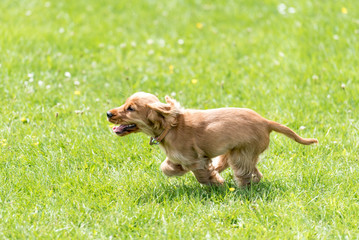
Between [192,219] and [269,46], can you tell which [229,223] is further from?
[269,46]

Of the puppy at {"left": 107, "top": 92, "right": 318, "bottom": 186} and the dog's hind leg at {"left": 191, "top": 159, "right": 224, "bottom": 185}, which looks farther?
the dog's hind leg at {"left": 191, "top": 159, "right": 224, "bottom": 185}

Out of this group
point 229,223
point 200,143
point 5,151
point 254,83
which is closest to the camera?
point 229,223

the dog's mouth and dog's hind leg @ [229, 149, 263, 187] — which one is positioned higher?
the dog's mouth

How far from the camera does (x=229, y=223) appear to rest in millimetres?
4207

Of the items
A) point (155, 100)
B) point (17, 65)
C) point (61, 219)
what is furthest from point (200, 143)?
point (17, 65)

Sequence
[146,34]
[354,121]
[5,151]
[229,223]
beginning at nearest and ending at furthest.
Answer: [229,223], [5,151], [354,121], [146,34]

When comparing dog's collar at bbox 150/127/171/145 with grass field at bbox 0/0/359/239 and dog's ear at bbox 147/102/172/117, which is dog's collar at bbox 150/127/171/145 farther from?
grass field at bbox 0/0/359/239

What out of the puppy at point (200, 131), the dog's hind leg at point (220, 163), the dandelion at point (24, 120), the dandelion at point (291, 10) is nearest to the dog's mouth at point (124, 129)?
the puppy at point (200, 131)

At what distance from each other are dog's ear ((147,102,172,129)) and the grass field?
0.59 metres

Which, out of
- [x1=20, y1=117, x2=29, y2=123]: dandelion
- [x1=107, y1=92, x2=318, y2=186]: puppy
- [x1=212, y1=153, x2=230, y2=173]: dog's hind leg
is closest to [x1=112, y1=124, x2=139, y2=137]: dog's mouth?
[x1=107, y1=92, x2=318, y2=186]: puppy

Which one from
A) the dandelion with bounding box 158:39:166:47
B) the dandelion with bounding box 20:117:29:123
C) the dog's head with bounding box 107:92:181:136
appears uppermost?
the dog's head with bounding box 107:92:181:136

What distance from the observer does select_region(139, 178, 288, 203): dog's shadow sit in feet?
14.9

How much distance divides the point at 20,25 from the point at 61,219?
4977 millimetres

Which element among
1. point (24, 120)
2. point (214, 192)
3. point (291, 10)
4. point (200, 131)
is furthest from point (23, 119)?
point (291, 10)
